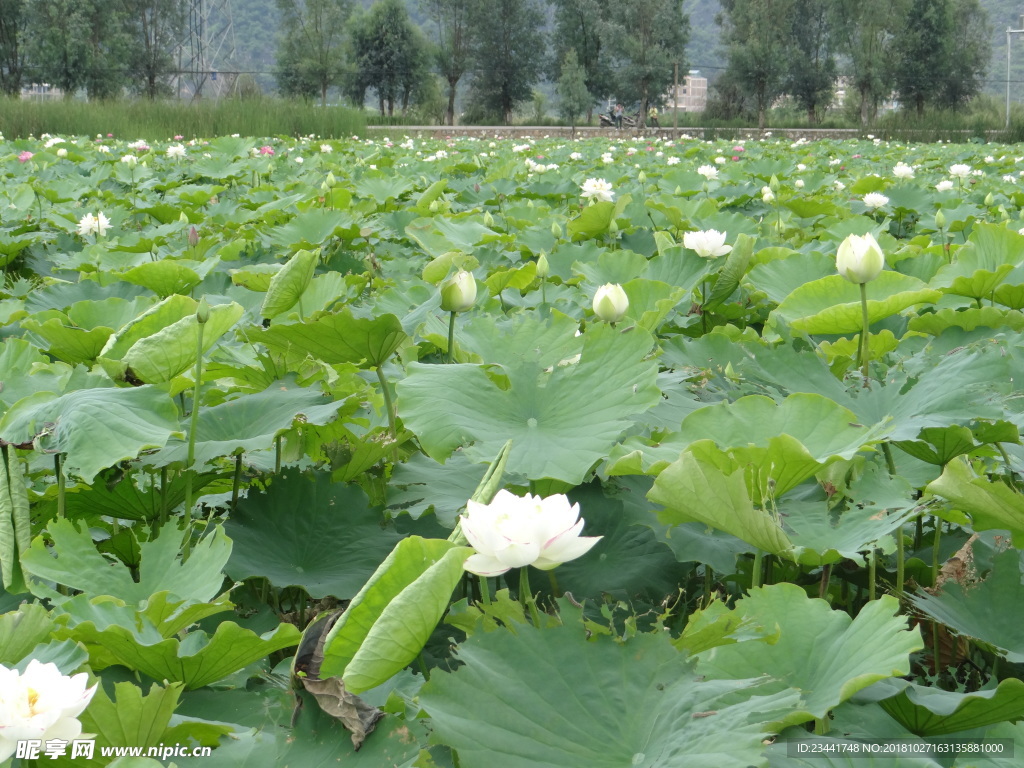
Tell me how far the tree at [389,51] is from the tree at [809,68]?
16.7 meters

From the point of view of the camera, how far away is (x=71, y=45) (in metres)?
31.7

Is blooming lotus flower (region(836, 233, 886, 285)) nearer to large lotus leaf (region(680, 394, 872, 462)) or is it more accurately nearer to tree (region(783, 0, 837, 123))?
large lotus leaf (region(680, 394, 872, 462))

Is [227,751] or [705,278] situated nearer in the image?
[227,751]

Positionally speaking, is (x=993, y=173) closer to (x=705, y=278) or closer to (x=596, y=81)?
(x=705, y=278)

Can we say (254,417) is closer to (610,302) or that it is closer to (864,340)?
(610,302)

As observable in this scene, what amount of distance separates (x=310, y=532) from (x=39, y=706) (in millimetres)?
431

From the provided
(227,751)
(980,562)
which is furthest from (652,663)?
(980,562)

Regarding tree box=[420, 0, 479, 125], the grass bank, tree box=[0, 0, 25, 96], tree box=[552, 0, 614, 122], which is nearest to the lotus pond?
the grass bank

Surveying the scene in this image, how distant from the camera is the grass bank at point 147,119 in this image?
29.9 feet

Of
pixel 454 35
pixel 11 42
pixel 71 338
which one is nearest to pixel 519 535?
pixel 71 338

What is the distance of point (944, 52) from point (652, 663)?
36.3 m

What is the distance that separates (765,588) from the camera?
2.16 ft

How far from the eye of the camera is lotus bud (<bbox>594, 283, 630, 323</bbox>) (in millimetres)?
1161

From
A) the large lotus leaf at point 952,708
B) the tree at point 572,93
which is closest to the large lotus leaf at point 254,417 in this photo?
the large lotus leaf at point 952,708
